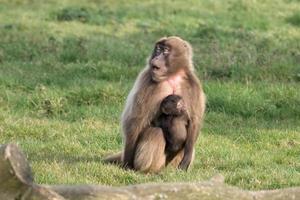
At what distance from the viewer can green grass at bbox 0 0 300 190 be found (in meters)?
7.91

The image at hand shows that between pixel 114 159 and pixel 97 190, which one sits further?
pixel 114 159

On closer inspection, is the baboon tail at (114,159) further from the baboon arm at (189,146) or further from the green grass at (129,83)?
the baboon arm at (189,146)

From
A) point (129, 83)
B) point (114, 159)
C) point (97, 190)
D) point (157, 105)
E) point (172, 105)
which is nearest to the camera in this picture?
point (97, 190)

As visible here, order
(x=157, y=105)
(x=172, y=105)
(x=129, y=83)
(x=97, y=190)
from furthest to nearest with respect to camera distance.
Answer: (x=129, y=83) → (x=157, y=105) → (x=172, y=105) → (x=97, y=190)

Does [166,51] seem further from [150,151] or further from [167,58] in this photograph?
[150,151]

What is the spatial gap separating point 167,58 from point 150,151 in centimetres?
93

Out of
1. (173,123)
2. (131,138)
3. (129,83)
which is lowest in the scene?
(129,83)

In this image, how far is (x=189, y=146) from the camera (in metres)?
7.83

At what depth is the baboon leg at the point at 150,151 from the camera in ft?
25.1

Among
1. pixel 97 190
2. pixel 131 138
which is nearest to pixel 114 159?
pixel 131 138

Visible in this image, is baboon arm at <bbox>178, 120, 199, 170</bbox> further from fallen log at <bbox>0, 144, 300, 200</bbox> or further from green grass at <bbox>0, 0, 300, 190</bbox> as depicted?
fallen log at <bbox>0, 144, 300, 200</bbox>

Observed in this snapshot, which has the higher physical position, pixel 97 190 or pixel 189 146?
pixel 97 190

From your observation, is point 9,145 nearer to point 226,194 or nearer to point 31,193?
point 31,193

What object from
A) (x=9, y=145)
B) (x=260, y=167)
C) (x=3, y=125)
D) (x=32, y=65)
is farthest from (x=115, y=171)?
(x=32, y=65)
